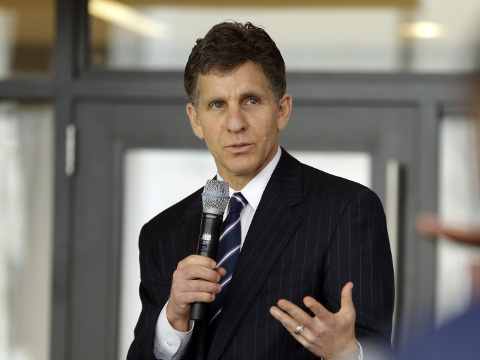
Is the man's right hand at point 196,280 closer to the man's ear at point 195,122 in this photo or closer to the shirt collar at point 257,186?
the shirt collar at point 257,186

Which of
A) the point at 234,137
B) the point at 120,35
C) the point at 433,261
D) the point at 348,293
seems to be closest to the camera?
the point at 348,293

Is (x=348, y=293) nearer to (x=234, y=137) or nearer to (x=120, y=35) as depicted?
(x=234, y=137)

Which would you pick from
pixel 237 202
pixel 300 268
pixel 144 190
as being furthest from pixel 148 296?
pixel 144 190

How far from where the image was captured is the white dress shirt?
193 cm

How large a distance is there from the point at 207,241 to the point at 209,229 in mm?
28

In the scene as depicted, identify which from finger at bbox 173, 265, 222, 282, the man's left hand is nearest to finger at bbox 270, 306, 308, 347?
the man's left hand

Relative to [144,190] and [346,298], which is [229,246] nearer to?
[346,298]

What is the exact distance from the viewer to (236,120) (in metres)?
2.00

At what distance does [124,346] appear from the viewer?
3.68m

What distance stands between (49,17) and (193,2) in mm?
700

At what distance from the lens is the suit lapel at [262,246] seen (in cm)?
191

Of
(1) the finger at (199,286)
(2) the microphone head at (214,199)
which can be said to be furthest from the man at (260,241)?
(2) the microphone head at (214,199)

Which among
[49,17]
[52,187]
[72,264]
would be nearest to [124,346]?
[72,264]

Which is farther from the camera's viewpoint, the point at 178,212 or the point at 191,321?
the point at 178,212
